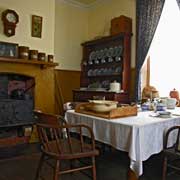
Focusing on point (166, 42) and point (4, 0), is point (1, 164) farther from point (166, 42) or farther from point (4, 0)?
point (166, 42)

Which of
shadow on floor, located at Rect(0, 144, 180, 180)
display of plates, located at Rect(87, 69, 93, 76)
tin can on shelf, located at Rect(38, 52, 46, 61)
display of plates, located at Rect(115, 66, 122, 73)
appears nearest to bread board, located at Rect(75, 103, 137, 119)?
shadow on floor, located at Rect(0, 144, 180, 180)

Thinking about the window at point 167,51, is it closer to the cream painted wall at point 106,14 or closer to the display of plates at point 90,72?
the cream painted wall at point 106,14

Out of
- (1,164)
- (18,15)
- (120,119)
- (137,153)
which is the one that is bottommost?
(1,164)

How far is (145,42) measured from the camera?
4.02 m

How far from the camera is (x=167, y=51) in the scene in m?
3.86

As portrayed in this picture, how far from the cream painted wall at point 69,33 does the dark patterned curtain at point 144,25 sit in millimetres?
1614

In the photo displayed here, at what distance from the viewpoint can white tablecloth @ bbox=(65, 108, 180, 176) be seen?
1.81 meters

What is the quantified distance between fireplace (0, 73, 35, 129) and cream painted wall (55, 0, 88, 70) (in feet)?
3.88

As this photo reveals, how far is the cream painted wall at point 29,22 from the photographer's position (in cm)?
370

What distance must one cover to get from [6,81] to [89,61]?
1929mm

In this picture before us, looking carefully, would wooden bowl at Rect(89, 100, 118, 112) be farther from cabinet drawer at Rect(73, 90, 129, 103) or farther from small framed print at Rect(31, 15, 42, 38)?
small framed print at Rect(31, 15, 42, 38)

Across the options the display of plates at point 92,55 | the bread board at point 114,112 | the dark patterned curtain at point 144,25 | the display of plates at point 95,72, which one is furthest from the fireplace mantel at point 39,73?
the bread board at point 114,112

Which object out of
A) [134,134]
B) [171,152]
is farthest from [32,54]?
[171,152]

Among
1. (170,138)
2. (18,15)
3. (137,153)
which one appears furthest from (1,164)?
(18,15)
